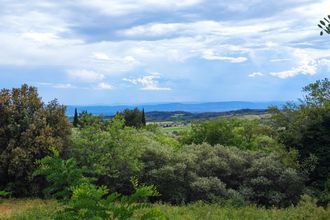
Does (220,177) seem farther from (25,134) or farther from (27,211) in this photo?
(27,211)

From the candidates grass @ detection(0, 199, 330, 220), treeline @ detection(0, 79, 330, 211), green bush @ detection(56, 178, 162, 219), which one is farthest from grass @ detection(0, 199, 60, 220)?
green bush @ detection(56, 178, 162, 219)

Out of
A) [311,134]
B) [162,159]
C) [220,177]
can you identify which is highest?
[311,134]

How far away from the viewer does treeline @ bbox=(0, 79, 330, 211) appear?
2364 cm

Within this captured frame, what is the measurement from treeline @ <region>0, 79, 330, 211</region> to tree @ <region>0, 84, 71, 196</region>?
0.05 metres

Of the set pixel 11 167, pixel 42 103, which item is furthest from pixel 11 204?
pixel 42 103

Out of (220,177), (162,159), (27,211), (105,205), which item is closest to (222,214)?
(27,211)

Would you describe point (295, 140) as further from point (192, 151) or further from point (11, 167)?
point (11, 167)

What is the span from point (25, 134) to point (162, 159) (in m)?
7.17

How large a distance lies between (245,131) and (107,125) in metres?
13.9

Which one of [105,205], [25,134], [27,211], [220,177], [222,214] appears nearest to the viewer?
[105,205]

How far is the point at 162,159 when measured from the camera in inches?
982

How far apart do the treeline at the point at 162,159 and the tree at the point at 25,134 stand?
49mm

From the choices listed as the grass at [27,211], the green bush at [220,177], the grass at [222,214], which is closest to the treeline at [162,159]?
the green bush at [220,177]

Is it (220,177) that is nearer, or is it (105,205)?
(105,205)
